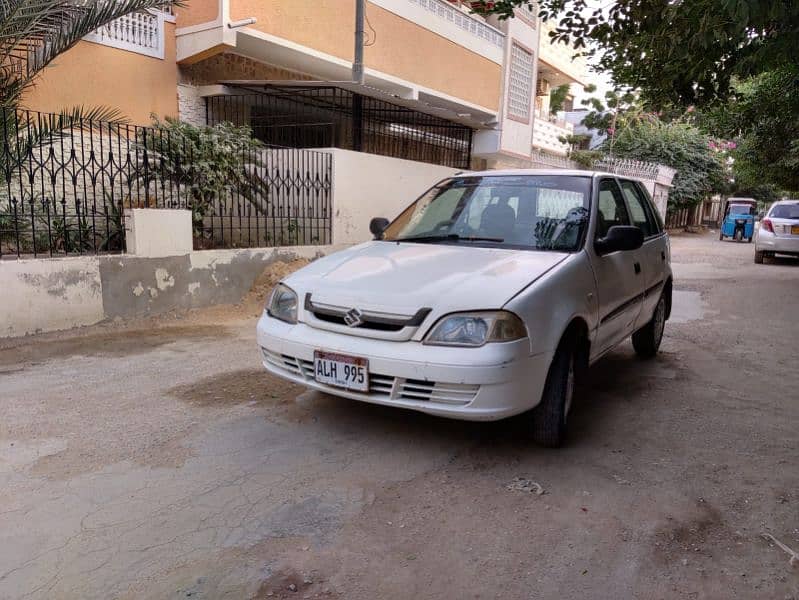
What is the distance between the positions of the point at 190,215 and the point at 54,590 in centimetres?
520

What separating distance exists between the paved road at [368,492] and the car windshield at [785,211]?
12073 mm

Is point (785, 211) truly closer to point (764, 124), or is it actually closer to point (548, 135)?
point (764, 124)

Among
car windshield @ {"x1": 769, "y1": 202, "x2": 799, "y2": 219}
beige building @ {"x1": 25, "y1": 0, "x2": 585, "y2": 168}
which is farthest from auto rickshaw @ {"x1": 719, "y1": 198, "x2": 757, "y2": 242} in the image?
beige building @ {"x1": 25, "y1": 0, "x2": 585, "y2": 168}

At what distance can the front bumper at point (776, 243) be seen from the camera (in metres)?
14.9

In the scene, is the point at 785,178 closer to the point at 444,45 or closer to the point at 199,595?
the point at 444,45

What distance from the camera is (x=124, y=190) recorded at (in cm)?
705

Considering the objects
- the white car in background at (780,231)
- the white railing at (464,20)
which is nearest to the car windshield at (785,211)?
the white car in background at (780,231)

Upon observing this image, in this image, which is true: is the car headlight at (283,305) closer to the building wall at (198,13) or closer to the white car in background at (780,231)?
the building wall at (198,13)

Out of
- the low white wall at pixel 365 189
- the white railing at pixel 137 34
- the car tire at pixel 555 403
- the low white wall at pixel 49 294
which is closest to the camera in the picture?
the car tire at pixel 555 403

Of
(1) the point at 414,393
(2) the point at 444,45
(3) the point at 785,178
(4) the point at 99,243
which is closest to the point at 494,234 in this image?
(1) the point at 414,393

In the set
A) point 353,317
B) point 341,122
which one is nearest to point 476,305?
point 353,317

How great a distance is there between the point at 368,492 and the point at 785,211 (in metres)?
16.0

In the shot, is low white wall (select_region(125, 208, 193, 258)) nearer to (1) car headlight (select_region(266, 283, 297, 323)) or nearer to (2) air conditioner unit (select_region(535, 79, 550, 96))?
(1) car headlight (select_region(266, 283, 297, 323))

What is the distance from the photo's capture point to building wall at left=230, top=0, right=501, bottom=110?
9352mm
